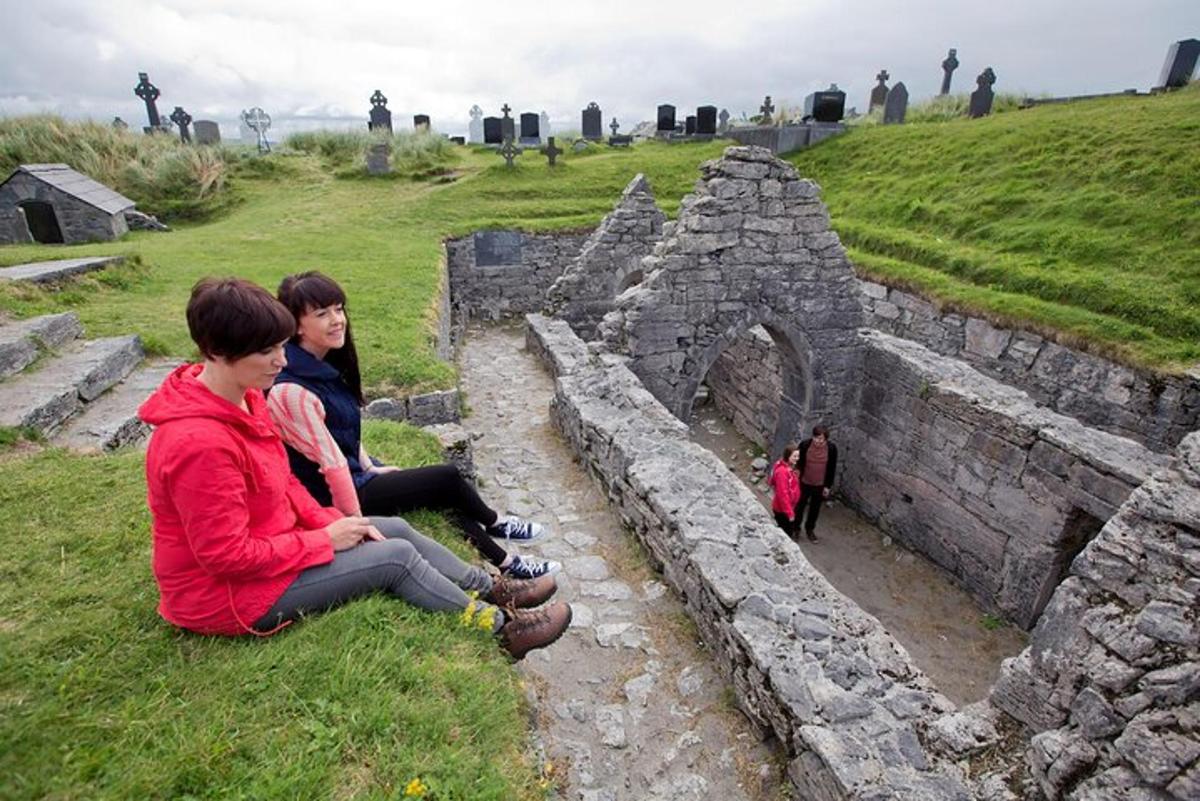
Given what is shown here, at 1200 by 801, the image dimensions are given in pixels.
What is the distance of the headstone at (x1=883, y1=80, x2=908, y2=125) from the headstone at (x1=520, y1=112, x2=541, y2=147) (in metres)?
16.2

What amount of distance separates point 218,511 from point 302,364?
4.29ft

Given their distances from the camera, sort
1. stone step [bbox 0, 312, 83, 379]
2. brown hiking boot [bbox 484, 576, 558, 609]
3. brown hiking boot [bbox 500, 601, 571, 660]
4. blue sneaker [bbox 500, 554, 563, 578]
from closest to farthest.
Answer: brown hiking boot [bbox 500, 601, 571, 660]
brown hiking boot [bbox 484, 576, 558, 609]
blue sneaker [bbox 500, 554, 563, 578]
stone step [bbox 0, 312, 83, 379]

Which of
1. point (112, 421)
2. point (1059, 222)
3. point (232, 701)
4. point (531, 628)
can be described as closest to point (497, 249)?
point (112, 421)

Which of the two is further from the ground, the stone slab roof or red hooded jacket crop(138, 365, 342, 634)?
the stone slab roof

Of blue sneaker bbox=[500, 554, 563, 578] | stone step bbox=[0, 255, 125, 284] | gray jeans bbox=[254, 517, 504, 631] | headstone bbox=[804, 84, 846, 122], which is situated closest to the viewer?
gray jeans bbox=[254, 517, 504, 631]

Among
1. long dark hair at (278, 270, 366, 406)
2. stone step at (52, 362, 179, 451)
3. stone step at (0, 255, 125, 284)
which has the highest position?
long dark hair at (278, 270, 366, 406)

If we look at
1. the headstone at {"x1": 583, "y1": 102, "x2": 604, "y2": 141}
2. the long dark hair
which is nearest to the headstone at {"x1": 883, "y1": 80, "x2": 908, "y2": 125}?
the headstone at {"x1": 583, "y1": 102, "x2": 604, "y2": 141}

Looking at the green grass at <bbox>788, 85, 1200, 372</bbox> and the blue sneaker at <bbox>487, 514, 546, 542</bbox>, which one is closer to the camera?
the blue sneaker at <bbox>487, 514, 546, 542</bbox>

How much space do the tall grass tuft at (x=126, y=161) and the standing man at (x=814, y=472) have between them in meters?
22.6

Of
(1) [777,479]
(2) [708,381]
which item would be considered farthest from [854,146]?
(1) [777,479]

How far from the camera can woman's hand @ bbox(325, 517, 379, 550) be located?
3152mm

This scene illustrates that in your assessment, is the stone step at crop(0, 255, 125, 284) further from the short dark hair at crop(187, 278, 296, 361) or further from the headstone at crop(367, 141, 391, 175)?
the headstone at crop(367, 141, 391, 175)

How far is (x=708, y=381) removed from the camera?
43.3ft

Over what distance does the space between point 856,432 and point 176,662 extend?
9130mm
